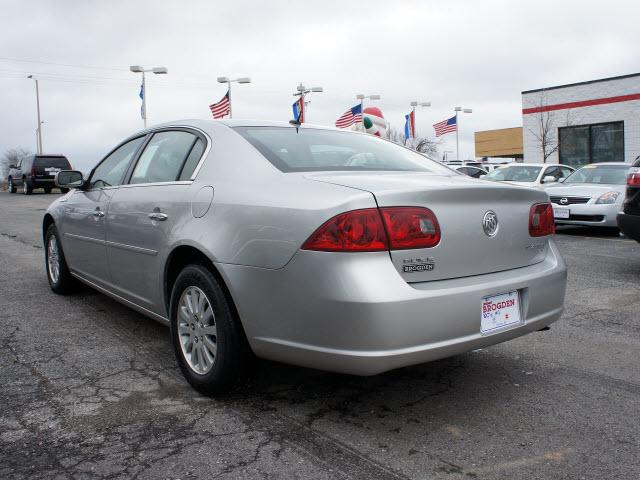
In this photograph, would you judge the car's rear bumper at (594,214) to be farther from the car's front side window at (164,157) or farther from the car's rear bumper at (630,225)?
the car's front side window at (164,157)

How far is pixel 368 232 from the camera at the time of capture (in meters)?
2.74

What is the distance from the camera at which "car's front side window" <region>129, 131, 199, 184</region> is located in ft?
12.9

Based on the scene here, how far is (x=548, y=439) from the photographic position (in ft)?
9.33

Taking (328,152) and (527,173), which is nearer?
(328,152)

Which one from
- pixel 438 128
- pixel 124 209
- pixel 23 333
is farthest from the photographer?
pixel 438 128

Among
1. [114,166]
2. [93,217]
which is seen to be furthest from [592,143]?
[93,217]

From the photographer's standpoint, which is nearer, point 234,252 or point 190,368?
point 234,252

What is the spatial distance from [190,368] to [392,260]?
1375mm

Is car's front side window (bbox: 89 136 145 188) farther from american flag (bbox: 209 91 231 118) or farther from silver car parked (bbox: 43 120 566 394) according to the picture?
american flag (bbox: 209 91 231 118)

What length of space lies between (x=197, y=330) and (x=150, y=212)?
2.97 ft

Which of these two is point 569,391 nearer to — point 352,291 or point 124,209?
point 352,291

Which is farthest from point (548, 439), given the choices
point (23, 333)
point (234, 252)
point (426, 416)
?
point (23, 333)

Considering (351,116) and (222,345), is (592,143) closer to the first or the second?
(351,116)

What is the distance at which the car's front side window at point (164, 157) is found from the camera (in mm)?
3919
